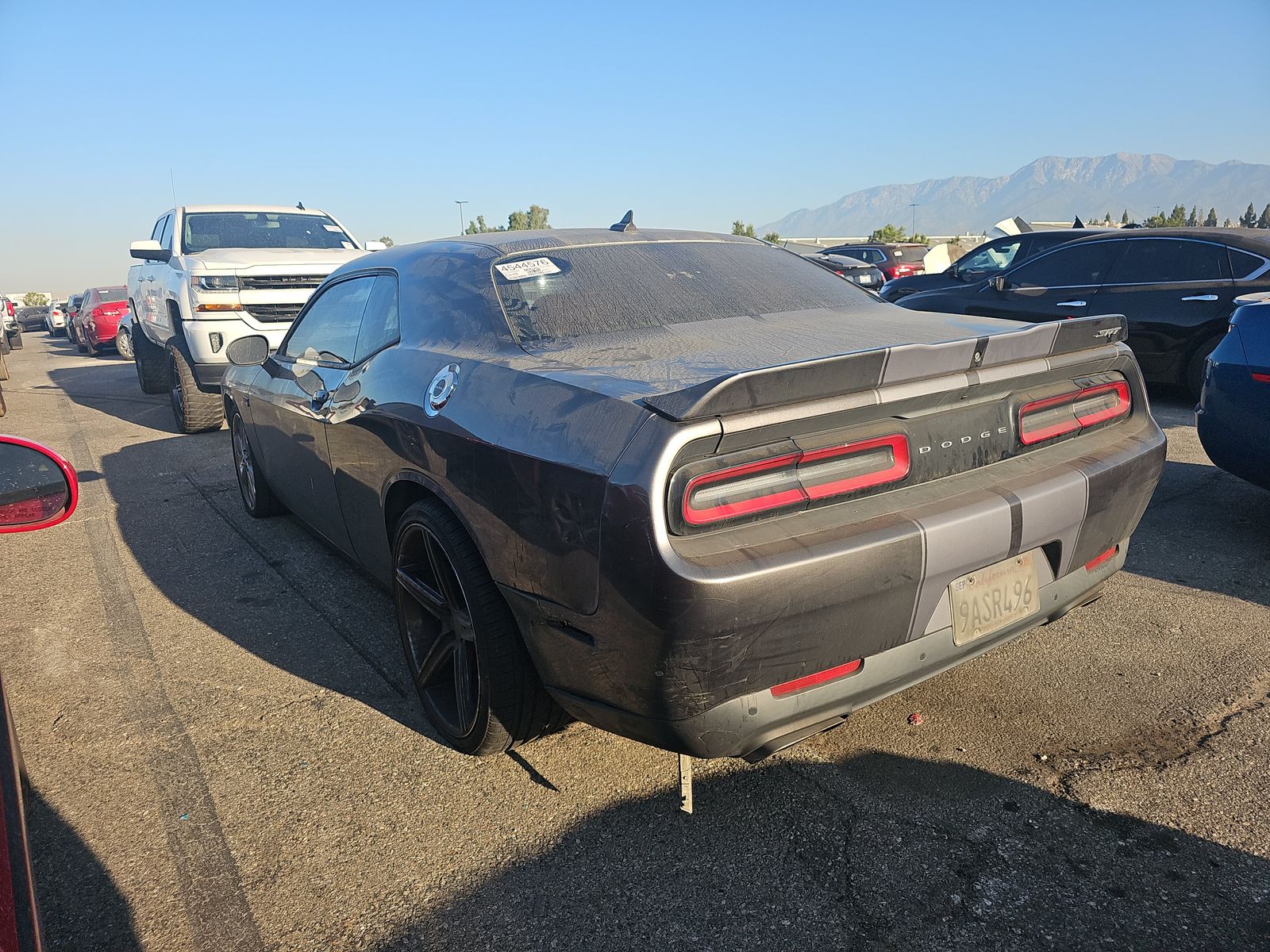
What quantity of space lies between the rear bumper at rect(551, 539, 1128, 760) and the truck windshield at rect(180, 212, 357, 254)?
26.8ft

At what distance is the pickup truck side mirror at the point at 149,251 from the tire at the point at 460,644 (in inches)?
294

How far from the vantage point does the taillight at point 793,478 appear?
1942 mm

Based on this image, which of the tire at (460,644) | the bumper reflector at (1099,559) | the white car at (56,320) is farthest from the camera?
the white car at (56,320)

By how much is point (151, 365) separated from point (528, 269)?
9.69m

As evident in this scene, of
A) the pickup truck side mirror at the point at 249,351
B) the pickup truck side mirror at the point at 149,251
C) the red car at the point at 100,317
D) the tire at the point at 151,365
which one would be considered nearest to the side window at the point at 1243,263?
the pickup truck side mirror at the point at 249,351

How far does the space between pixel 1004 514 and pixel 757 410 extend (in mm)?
753

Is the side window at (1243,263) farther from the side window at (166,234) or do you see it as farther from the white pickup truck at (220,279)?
the side window at (166,234)

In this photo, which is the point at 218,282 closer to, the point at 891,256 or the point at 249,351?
the point at 249,351

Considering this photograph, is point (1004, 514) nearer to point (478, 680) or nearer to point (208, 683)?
point (478, 680)

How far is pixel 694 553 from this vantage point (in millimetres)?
1892

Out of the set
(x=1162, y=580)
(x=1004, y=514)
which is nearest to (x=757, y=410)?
(x=1004, y=514)

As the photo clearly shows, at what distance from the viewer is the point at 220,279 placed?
26.2 feet

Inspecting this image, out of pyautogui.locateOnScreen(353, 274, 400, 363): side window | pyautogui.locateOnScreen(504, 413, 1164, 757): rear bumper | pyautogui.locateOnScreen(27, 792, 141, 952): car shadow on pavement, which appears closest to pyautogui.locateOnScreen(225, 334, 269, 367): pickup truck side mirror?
pyautogui.locateOnScreen(353, 274, 400, 363): side window

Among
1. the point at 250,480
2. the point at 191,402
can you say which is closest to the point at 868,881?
the point at 250,480
